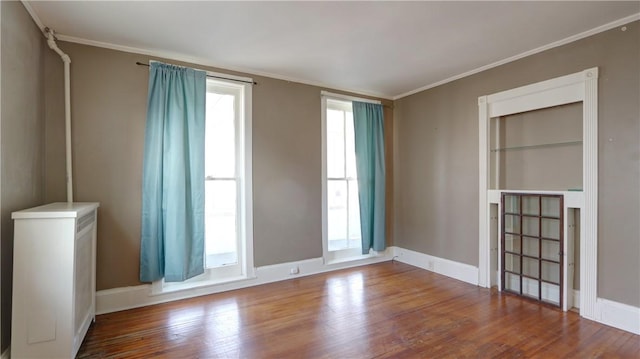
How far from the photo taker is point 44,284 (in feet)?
6.36

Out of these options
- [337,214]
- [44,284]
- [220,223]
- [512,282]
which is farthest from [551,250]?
[44,284]

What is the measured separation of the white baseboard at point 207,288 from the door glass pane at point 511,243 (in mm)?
1777

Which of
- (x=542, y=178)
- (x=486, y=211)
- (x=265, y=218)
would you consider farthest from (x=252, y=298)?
(x=542, y=178)

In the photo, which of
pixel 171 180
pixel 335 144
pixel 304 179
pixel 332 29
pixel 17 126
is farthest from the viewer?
pixel 335 144

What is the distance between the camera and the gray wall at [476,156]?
2.53 meters

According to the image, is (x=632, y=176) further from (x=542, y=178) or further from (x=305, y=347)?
(x=305, y=347)

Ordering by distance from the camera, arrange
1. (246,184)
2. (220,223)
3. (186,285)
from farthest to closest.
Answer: (246,184), (220,223), (186,285)

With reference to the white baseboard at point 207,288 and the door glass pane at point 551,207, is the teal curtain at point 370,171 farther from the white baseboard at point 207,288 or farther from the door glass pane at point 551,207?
the door glass pane at point 551,207

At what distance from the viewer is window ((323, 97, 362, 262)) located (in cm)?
435

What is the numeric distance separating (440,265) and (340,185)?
1748mm

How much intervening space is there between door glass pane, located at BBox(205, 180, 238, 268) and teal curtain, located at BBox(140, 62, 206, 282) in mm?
219

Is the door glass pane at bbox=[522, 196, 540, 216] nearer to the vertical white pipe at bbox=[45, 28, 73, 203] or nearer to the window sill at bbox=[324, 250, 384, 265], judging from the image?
the window sill at bbox=[324, 250, 384, 265]

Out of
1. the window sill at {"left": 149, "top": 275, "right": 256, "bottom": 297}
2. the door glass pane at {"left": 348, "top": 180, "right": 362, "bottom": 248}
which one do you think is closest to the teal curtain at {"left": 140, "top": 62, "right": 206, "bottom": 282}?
the window sill at {"left": 149, "top": 275, "right": 256, "bottom": 297}

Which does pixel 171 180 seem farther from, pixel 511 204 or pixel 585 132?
pixel 585 132
